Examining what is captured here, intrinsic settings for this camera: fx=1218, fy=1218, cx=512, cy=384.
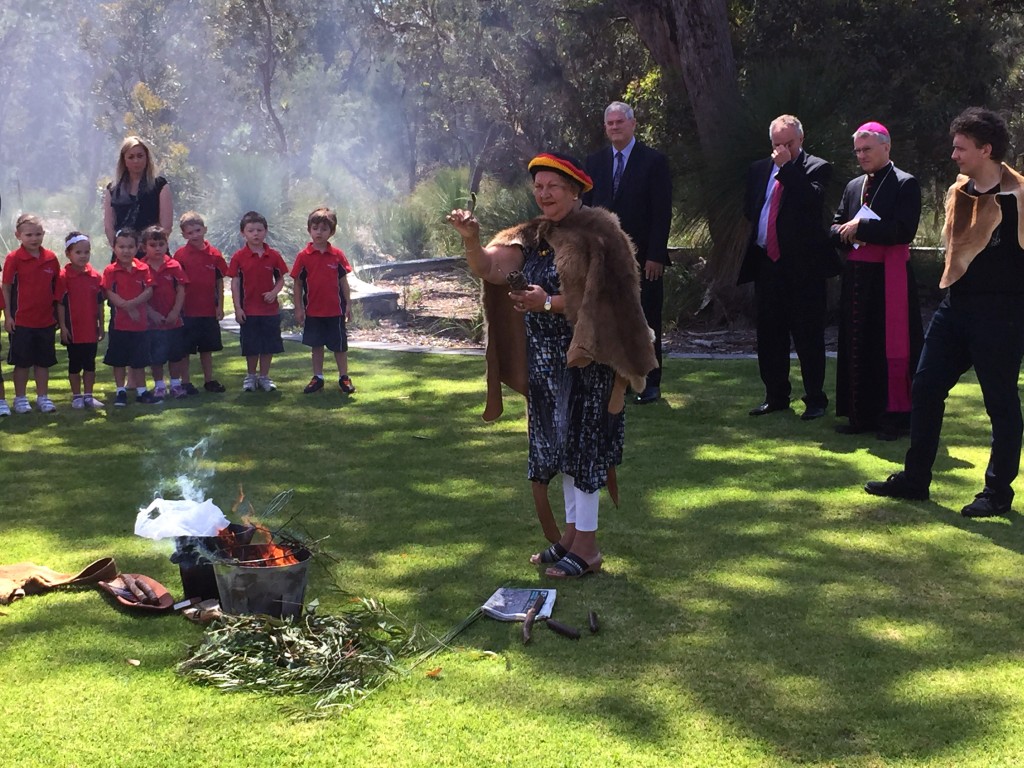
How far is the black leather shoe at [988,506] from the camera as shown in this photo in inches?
231

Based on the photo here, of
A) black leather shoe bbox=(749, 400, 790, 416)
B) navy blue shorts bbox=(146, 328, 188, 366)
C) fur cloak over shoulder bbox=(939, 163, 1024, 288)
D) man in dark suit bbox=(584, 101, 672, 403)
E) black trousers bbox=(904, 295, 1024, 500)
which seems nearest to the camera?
fur cloak over shoulder bbox=(939, 163, 1024, 288)

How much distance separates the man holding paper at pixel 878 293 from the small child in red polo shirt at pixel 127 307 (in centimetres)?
501

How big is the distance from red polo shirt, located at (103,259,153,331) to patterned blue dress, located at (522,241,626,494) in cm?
489

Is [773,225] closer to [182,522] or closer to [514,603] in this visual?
[514,603]

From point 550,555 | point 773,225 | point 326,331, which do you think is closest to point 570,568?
point 550,555

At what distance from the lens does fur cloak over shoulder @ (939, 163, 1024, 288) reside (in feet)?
18.5

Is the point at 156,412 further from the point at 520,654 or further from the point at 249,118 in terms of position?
the point at 249,118

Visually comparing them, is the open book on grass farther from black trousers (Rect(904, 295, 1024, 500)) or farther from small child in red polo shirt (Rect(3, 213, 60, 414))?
small child in red polo shirt (Rect(3, 213, 60, 414))

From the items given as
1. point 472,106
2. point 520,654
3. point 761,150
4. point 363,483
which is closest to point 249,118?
point 472,106

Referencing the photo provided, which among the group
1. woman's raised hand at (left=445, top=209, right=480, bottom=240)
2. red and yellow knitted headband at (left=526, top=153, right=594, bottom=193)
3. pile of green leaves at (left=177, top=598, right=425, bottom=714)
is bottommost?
pile of green leaves at (left=177, top=598, right=425, bottom=714)

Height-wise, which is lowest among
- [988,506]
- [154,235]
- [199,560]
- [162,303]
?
[988,506]

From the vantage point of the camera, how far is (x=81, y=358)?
29.8 ft

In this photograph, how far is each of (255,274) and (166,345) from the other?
0.88 metres

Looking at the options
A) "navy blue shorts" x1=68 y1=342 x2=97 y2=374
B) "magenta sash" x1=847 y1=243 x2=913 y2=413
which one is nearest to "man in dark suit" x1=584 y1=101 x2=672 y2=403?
"magenta sash" x1=847 y1=243 x2=913 y2=413
